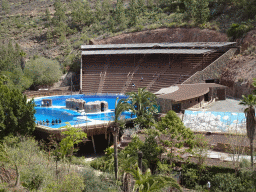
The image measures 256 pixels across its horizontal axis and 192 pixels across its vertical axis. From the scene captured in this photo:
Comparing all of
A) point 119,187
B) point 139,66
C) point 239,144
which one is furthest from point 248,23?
point 119,187

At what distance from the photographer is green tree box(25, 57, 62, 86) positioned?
51719 mm

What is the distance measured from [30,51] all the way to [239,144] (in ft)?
189

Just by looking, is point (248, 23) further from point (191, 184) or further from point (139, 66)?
point (191, 184)

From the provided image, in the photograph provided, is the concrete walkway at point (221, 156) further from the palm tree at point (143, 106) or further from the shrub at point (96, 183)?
the palm tree at point (143, 106)

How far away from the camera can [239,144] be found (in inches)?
870

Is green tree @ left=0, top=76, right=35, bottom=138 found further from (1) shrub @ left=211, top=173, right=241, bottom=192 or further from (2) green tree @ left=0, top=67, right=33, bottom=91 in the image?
(2) green tree @ left=0, top=67, right=33, bottom=91

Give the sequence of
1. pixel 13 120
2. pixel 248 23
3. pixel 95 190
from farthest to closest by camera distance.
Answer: pixel 248 23
pixel 13 120
pixel 95 190

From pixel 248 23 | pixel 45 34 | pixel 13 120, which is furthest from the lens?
pixel 45 34

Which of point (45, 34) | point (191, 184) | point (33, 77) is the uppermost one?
point (45, 34)

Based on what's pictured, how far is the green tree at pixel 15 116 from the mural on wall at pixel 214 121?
14.7 meters

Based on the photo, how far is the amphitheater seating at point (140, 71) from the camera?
46688mm

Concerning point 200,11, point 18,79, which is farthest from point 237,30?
point 18,79

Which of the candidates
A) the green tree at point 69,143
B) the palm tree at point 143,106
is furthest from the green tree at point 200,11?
the green tree at point 69,143

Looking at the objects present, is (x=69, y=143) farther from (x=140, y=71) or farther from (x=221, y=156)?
(x=140, y=71)
